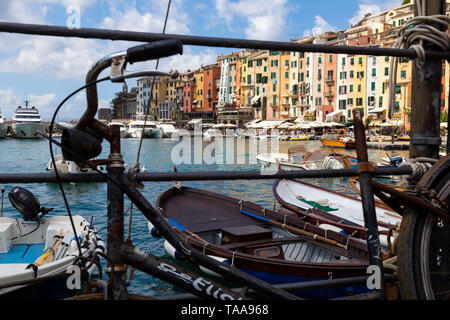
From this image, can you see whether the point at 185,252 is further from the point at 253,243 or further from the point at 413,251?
the point at 253,243

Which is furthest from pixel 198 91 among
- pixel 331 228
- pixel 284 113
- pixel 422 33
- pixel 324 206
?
pixel 422 33

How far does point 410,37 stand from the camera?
8.52 ft

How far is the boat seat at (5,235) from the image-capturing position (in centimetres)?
855

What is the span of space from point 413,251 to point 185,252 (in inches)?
45.5

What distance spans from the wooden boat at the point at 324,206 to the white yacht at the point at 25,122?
233 ft

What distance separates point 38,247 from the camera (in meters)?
8.93

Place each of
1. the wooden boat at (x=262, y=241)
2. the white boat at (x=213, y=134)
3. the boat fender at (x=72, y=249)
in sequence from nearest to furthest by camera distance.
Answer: the wooden boat at (x=262, y=241), the boat fender at (x=72, y=249), the white boat at (x=213, y=134)

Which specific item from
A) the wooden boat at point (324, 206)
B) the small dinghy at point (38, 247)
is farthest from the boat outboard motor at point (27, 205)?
the wooden boat at point (324, 206)

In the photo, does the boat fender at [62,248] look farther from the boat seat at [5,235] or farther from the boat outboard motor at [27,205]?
the boat outboard motor at [27,205]

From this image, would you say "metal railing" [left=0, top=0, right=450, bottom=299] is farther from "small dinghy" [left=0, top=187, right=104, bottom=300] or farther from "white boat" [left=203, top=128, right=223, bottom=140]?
"white boat" [left=203, top=128, right=223, bottom=140]

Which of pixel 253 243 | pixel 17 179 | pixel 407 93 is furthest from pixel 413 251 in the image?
pixel 407 93

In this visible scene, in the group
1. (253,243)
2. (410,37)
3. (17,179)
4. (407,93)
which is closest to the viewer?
(17,179)

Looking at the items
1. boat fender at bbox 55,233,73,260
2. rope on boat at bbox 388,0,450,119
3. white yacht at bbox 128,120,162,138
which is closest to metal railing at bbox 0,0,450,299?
rope on boat at bbox 388,0,450,119
